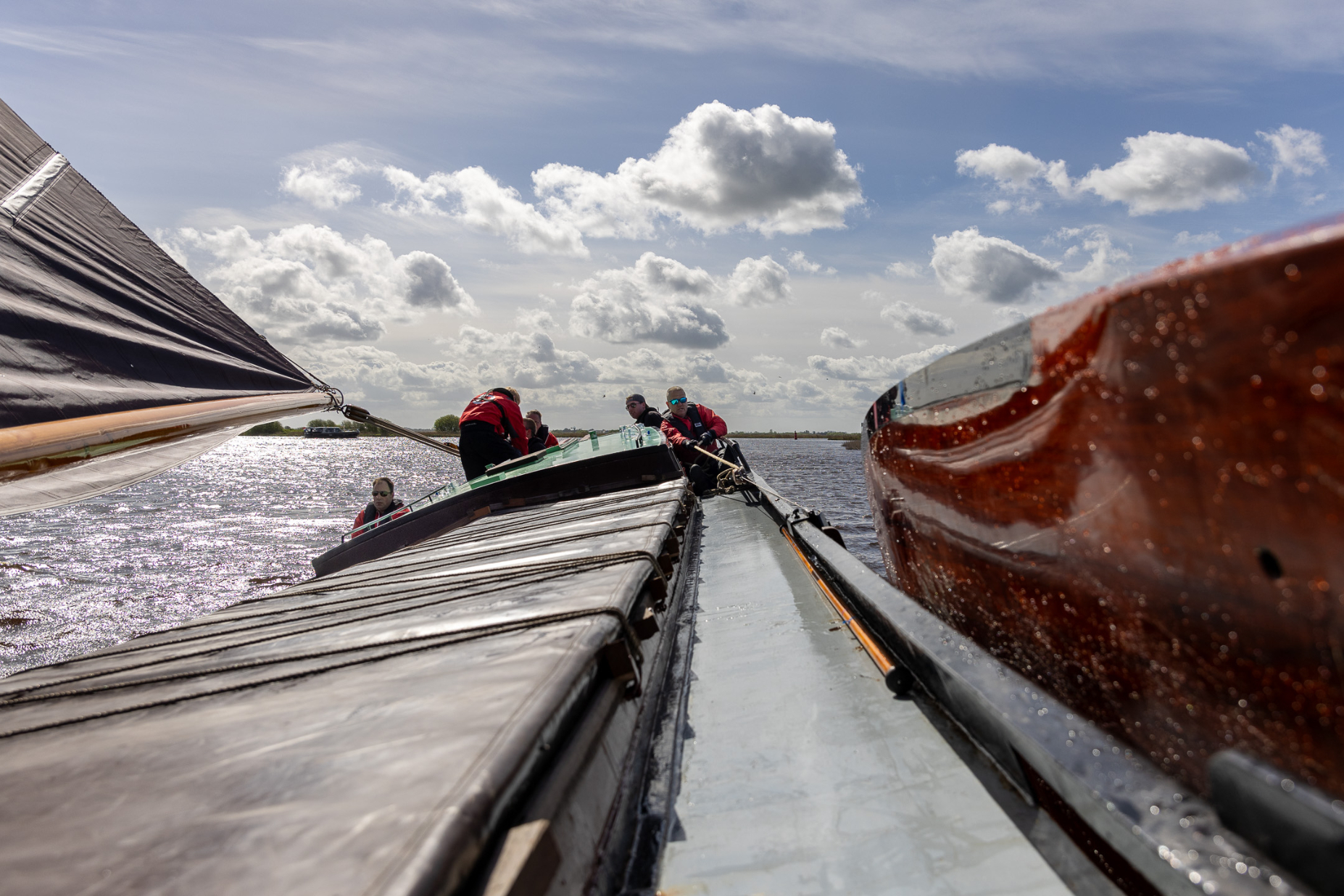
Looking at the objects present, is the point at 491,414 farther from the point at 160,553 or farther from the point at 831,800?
the point at 160,553

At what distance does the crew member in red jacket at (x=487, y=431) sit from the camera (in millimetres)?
8570

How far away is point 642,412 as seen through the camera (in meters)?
11.7

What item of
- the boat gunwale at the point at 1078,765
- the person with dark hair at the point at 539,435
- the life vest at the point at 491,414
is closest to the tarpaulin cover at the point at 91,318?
the life vest at the point at 491,414

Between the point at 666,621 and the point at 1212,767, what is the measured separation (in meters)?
2.45

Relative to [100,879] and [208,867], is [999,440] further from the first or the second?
[100,879]

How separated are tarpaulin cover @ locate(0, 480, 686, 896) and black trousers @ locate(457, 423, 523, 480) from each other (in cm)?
604

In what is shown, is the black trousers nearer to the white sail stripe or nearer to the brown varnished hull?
the white sail stripe

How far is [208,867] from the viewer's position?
958 mm

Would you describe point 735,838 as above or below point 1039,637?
below

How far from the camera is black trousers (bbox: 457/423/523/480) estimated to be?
8562mm

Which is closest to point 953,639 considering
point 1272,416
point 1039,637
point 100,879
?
point 1039,637

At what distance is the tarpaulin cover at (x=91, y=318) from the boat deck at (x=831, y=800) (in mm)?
3135

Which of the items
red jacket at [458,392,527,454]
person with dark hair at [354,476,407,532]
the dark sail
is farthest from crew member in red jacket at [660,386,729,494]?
the dark sail

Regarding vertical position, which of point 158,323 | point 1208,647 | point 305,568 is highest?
point 158,323
